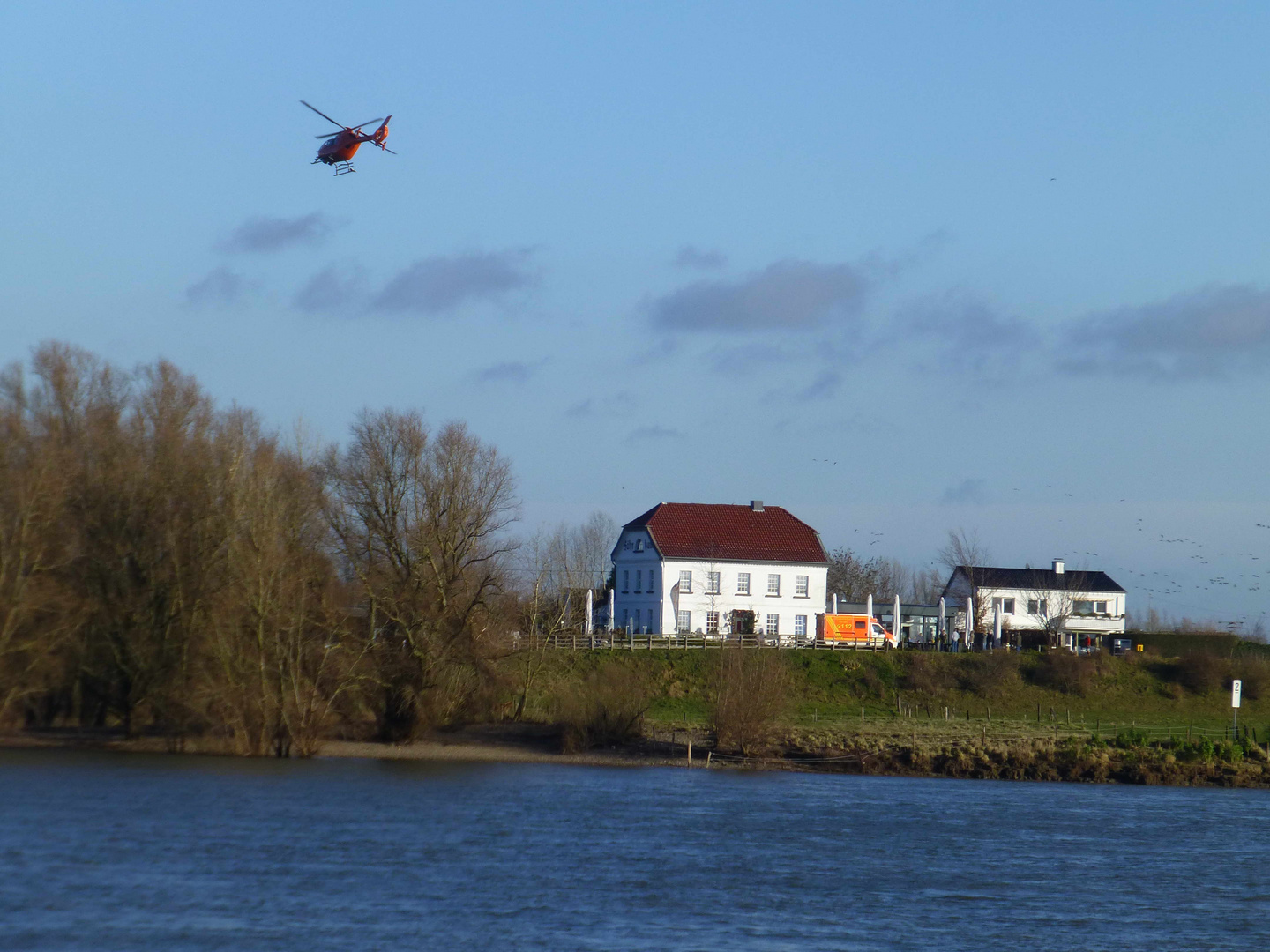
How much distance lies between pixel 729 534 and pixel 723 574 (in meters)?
2.94

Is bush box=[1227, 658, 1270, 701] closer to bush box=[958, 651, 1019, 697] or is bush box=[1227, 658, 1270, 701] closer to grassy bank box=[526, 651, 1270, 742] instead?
grassy bank box=[526, 651, 1270, 742]

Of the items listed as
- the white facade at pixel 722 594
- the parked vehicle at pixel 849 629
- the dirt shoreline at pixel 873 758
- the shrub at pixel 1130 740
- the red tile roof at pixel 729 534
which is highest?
the red tile roof at pixel 729 534

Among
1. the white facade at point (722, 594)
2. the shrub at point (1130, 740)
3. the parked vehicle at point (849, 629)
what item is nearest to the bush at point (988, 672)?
the parked vehicle at point (849, 629)

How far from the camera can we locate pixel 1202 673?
67000 millimetres

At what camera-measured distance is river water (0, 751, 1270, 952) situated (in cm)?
2406

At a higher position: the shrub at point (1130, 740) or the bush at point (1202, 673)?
the bush at point (1202, 673)

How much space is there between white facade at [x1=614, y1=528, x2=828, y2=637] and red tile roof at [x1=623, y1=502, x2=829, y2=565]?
1.50ft

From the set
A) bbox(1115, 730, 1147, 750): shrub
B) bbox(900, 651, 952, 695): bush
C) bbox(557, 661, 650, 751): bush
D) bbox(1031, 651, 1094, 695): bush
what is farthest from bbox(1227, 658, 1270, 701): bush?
bbox(557, 661, 650, 751): bush

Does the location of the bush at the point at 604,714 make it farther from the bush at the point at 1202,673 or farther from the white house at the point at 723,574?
the bush at the point at 1202,673

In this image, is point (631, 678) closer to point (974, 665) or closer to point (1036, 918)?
point (974, 665)

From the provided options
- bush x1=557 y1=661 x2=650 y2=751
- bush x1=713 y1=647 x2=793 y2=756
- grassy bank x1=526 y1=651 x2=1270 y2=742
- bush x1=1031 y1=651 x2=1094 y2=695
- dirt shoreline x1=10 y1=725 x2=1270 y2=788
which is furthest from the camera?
bush x1=1031 y1=651 x2=1094 y2=695

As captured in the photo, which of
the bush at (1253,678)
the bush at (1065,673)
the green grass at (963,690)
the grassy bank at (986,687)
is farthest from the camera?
the bush at (1065,673)

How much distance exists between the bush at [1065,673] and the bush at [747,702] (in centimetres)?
2183

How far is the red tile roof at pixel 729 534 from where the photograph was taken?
3012 inches
